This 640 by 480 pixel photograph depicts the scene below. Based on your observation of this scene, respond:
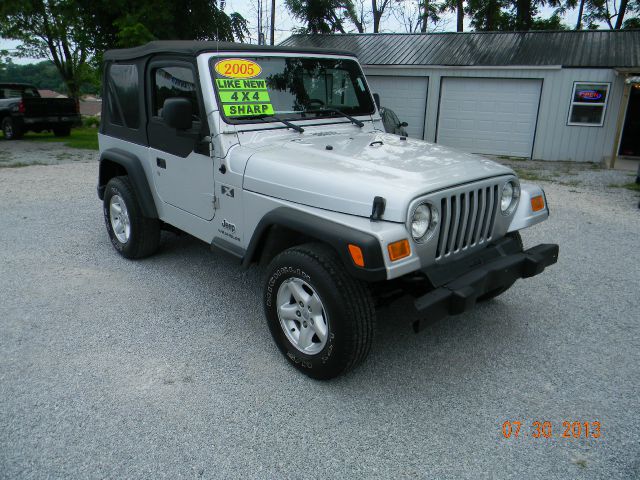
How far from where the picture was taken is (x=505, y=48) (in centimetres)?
1508

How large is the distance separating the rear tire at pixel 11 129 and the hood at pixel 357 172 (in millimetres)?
16082

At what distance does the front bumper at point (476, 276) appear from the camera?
273 cm

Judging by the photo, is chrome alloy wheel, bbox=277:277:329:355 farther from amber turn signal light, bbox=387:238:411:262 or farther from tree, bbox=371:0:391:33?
tree, bbox=371:0:391:33

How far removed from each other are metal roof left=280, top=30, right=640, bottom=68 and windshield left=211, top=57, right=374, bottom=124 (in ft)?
37.8

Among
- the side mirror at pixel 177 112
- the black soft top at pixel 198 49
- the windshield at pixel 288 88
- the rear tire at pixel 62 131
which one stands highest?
the black soft top at pixel 198 49

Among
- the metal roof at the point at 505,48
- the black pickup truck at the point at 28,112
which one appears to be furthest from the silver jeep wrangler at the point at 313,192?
the black pickup truck at the point at 28,112

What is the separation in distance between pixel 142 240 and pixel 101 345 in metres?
1.58

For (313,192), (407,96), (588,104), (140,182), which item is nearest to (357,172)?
(313,192)

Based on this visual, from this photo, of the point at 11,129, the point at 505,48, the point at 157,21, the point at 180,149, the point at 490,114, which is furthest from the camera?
the point at 11,129

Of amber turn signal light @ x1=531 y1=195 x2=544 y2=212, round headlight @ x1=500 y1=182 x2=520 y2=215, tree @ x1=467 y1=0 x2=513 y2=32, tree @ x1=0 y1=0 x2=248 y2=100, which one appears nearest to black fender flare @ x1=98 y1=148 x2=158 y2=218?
round headlight @ x1=500 y1=182 x2=520 y2=215

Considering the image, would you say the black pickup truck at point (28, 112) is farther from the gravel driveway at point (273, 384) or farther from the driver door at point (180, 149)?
the driver door at point (180, 149)

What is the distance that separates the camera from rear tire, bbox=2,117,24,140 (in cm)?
1617

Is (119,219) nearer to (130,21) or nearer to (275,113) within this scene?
(275,113)

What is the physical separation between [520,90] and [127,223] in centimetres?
1266
